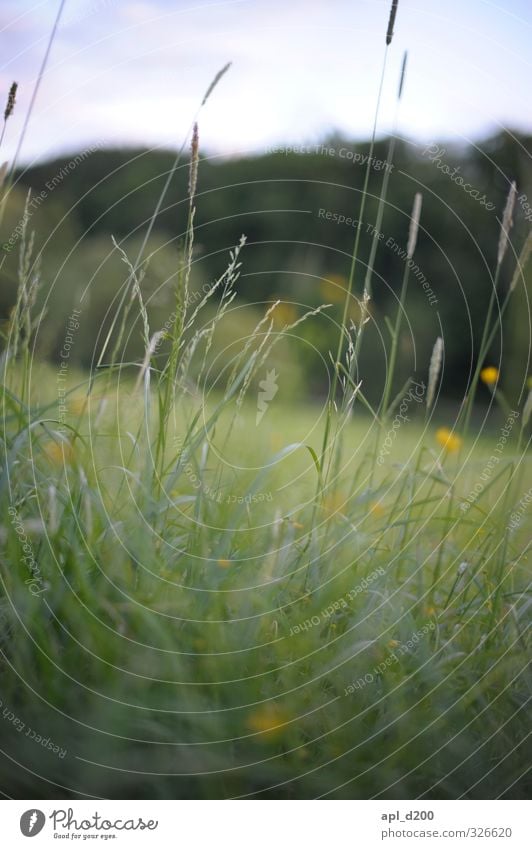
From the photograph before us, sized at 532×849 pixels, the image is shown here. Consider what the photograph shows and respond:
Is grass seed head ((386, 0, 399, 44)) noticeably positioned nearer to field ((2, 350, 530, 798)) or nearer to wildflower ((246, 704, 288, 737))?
field ((2, 350, 530, 798))

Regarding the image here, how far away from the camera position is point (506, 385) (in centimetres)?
130

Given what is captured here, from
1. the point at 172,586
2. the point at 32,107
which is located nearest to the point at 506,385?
the point at 172,586

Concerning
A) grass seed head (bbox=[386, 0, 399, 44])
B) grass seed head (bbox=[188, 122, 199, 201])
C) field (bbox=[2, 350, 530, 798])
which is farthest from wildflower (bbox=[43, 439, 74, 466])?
grass seed head (bbox=[386, 0, 399, 44])

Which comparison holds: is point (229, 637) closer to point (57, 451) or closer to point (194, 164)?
point (57, 451)

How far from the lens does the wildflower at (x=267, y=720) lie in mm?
789

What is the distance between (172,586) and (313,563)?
0.18 m
